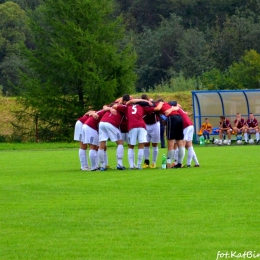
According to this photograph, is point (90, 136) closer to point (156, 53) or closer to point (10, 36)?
point (10, 36)

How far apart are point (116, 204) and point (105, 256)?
→ 4.23 metres

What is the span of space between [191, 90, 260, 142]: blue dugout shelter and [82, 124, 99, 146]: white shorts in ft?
73.1

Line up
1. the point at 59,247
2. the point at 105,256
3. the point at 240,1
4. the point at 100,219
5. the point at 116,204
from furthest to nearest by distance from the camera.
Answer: the point at 240,1, the point at 116,204, the point at 100,219, the point at 59,247, the point at 105,256

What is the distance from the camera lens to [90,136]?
69.6ft

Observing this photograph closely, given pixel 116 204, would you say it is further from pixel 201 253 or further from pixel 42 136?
pixel 42 136

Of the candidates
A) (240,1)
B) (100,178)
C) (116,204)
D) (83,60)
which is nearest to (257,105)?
(83,60)

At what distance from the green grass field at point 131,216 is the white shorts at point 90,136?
231cm

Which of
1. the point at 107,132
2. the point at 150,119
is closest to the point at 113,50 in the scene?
the point at 150,119

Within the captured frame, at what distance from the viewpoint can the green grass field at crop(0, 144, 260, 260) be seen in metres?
9.20

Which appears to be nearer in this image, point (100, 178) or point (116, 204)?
point (116, 204)

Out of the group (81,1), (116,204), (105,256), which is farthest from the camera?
(81,1)

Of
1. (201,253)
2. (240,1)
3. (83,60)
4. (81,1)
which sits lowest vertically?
(201,253)

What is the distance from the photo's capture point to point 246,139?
40188 mm

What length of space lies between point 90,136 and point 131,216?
9.71 meters
